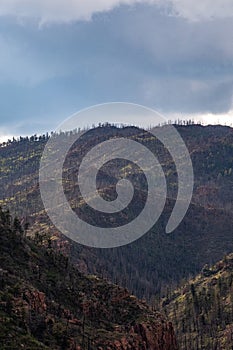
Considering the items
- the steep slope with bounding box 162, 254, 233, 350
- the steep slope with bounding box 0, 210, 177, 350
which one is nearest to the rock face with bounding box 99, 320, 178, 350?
the steep slope with bounding box 0, 210, 177, 350

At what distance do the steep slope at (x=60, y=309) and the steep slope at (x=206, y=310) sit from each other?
49.1 m

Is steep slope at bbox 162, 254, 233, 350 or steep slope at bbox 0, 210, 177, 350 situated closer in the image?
steep slope at bbox 0, 210, 177, 350

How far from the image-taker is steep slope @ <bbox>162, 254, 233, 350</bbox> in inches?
5517

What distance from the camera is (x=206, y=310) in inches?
6368

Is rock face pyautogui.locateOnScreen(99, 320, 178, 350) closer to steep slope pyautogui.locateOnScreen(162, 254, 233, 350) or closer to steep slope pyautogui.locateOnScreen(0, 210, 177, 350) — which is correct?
steep slope pyautogui.locateOnScreen(0, 210, 177, 350)

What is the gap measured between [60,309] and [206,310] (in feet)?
315

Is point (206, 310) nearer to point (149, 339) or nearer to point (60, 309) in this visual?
point (149, 339)

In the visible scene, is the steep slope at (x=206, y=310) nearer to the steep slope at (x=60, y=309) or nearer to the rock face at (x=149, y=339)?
the rock face at (x=149, y=339)

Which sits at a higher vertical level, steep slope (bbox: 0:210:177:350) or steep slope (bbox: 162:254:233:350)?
steep slope (bbox: 162:254:233:350)

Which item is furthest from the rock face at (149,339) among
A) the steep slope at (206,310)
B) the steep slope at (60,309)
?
the steep slope at (206,310)

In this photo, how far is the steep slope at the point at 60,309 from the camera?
6431 cm

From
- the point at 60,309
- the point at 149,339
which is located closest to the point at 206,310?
the point at 149,339

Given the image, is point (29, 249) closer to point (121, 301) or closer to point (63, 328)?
point (121, 301)

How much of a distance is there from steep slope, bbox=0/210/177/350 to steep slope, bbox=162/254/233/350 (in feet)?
161
